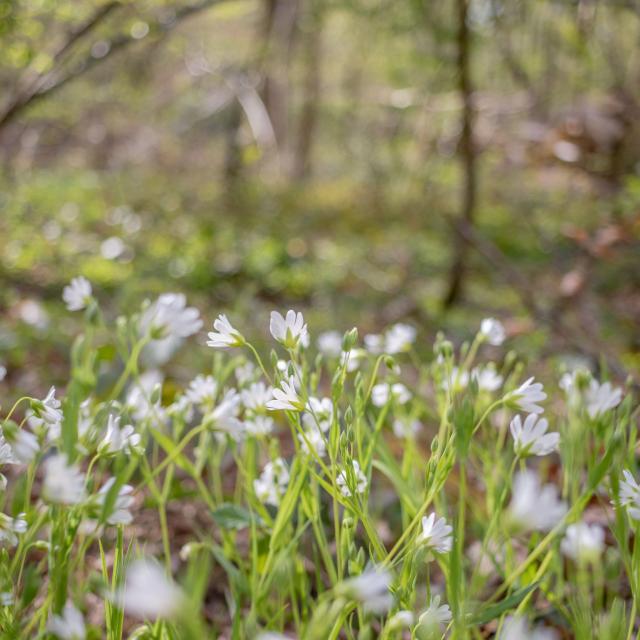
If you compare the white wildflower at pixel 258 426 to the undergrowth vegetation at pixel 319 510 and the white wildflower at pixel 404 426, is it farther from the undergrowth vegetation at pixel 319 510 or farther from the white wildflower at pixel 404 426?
the white wildflower at pixel 404 426

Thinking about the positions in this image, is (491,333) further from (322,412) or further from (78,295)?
(78,295)

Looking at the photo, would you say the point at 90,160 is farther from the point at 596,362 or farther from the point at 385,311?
the point at 596,362

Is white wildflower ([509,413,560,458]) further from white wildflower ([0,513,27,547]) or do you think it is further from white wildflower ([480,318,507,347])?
white wildflower ([0,513,27,547])

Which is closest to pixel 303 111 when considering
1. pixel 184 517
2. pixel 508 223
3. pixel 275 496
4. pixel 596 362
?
pixel 508 223

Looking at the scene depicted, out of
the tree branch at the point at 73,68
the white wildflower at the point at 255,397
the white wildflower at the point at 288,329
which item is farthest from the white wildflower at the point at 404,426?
the tree branch at the point at 73,68

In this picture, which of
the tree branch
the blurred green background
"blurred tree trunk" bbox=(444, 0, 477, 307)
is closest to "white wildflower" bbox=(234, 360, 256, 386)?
the blurred green background
